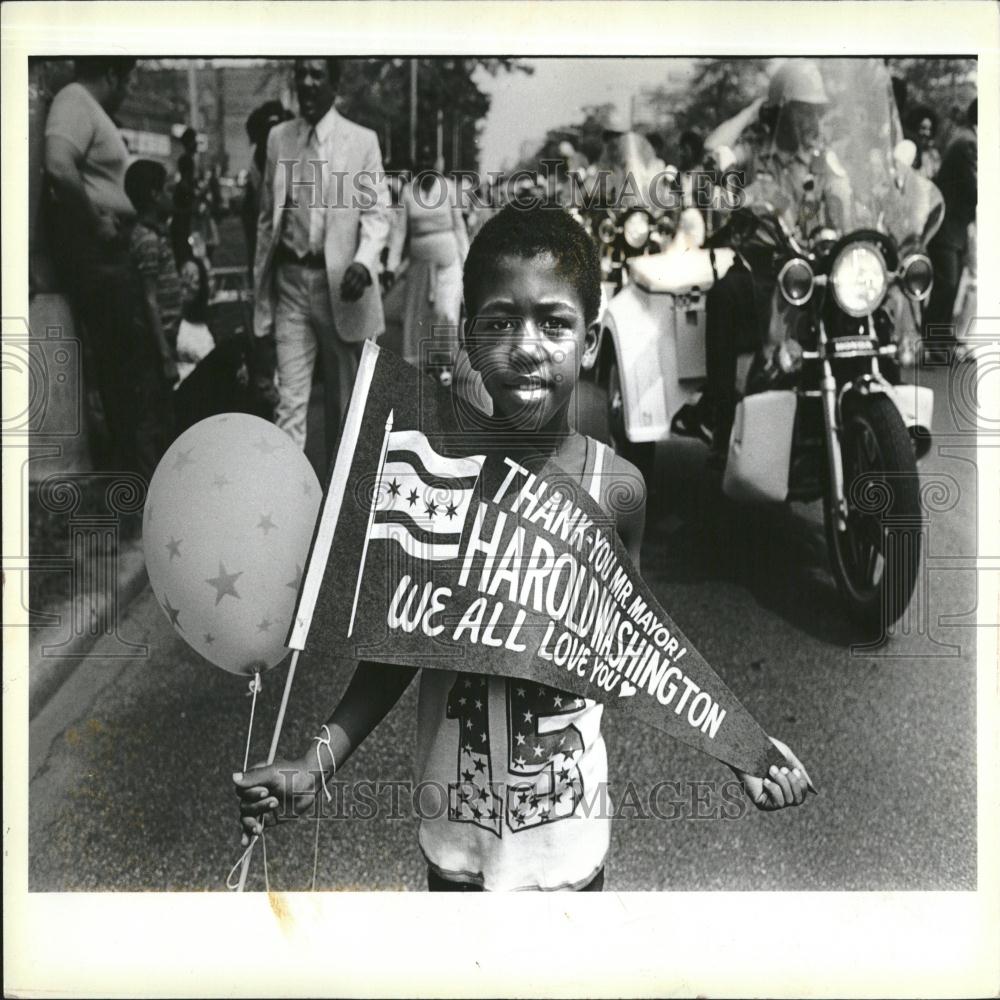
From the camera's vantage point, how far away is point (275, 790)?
2.85 m

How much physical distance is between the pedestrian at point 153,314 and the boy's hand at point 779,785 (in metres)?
1.50

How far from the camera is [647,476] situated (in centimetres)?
284

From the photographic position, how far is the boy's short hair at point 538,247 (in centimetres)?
272

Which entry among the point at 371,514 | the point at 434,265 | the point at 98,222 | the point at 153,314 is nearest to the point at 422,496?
the point at 371,514

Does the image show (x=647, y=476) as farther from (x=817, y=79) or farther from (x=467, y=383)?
(x=817, y=79)

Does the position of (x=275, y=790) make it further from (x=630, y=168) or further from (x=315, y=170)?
(x=630, y=168)

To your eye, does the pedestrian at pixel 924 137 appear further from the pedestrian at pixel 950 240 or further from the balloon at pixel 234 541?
the balloon at pixel 234 541

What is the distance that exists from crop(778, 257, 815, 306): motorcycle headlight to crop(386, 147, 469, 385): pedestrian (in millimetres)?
708

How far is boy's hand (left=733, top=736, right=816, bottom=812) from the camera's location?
9.38ft

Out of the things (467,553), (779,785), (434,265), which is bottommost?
(779,785)

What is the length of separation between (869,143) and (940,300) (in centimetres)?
38

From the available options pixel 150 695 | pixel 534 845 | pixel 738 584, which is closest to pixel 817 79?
pixel 738 584

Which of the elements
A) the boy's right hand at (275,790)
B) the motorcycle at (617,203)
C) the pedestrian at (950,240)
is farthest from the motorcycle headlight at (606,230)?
the boy's right hand at (275,790)

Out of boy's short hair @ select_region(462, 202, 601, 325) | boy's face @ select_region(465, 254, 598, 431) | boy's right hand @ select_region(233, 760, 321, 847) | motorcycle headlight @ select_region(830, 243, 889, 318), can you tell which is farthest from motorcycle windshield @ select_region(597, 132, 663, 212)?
boy's right hand @ select_region(233, 760, 321, 847)
